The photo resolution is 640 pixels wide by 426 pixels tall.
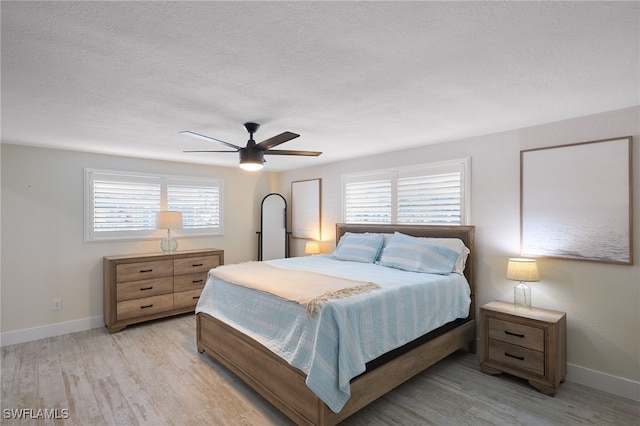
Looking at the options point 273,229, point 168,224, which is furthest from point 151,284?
point 273,229

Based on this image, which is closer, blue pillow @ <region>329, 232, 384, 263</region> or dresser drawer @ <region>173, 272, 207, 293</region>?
blue pillow @ <region>329, 232, 384, 263</region>

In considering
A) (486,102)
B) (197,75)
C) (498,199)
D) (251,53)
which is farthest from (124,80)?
(498,199)

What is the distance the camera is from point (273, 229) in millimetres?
5879

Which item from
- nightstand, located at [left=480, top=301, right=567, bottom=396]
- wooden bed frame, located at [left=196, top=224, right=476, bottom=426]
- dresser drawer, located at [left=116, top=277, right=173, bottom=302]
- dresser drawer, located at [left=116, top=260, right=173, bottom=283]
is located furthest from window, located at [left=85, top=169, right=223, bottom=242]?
nightstand, located at [left=480, top=301, right=567, bottom=396]

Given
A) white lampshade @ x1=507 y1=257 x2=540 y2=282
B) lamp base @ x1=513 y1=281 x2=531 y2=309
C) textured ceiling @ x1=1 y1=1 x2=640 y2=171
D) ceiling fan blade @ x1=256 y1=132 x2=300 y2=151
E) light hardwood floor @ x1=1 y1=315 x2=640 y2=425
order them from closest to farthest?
textured ceiling @ x1=1 y1=1 x2=640 y2=171 < light hardwood floor @ x1=1 y1=315 x2=640 y2=425 < ceiling fan blade @ x1=256 y1=132 x2=300 y2=151 < white lampshade @ x1=507 y1=257 x2=540 y2=282 < lamp base @ x1=513 y1=281 x2=531 y2=309

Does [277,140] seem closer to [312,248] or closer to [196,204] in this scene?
[312,248]

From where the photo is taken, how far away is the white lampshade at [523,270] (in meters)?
2.82

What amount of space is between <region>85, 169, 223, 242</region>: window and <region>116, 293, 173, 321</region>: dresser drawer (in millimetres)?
925

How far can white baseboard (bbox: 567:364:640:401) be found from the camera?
2.55 m

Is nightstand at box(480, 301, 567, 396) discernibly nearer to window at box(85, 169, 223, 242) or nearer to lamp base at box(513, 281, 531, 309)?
lamp base at box(513, 281, 531, 309)

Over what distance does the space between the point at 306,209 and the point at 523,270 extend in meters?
3.49

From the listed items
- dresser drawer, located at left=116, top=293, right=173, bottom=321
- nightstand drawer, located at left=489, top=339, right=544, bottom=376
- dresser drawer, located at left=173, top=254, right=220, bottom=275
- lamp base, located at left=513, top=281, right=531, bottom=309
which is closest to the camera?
nightstand drawer, located at left=489, top=339, right=544, bottom=376

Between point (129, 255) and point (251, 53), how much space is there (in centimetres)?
376

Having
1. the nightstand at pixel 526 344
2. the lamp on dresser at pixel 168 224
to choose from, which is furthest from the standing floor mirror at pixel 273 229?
the nightstand at pixel 526 344
